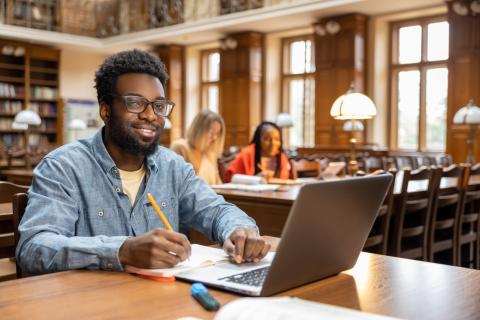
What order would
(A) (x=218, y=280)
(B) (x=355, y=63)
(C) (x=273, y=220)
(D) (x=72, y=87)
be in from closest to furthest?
(A) (x=218, y=280)
(C) (x=273, y=220)
(B) (x=355, y=63)
(D) (x=72, y=87)

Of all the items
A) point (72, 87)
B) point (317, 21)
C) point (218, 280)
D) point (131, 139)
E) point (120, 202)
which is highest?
point (317, 21)

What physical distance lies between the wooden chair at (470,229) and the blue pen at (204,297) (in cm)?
337

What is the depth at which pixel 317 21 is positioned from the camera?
1108 cm

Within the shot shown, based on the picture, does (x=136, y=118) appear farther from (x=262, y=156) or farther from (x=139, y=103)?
(x=262, y=156)

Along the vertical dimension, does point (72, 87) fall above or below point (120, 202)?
above

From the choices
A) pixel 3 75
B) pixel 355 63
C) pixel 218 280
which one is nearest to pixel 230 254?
pixel 218 280

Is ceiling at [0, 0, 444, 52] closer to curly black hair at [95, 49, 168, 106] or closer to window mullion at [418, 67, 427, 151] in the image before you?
window mullion at [418, 67, 427, 151]

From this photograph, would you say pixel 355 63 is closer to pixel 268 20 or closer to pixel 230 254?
pixel 268 20

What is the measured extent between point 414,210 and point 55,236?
9.25 ft

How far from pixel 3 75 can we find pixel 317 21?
7034 millimetres

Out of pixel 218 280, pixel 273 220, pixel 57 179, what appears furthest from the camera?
pixel 273 220

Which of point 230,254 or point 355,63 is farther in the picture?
point 355,63

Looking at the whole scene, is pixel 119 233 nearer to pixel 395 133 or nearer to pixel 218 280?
pixel 218 280

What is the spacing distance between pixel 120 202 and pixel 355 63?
374 inches
